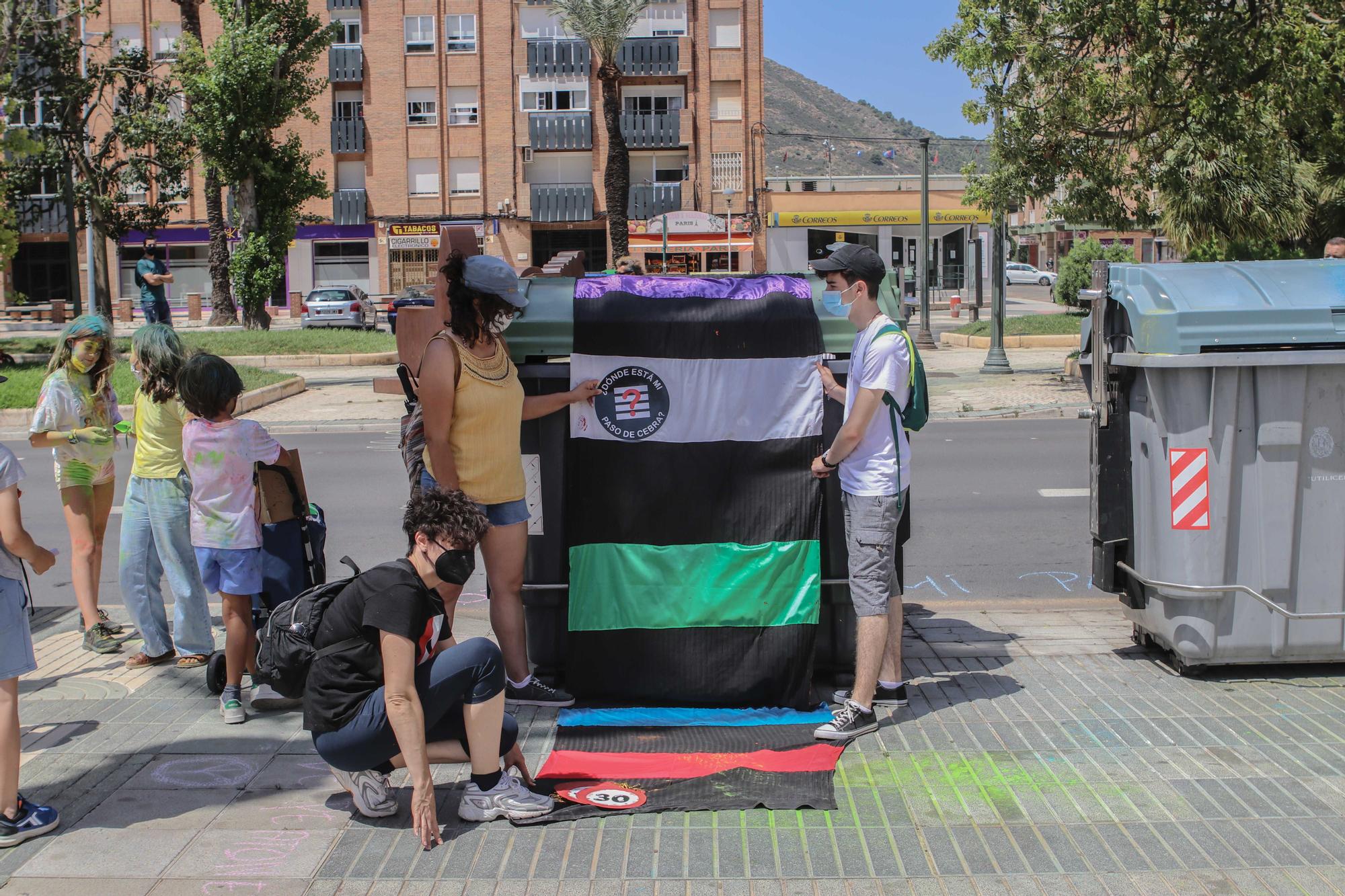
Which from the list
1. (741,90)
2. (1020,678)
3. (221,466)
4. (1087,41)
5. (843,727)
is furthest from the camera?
(741,90)

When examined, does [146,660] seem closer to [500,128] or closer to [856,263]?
[856,263]

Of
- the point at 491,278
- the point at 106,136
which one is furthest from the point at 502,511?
the point at 106,136

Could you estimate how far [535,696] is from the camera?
203 inches

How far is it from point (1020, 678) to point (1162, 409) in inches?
52.1

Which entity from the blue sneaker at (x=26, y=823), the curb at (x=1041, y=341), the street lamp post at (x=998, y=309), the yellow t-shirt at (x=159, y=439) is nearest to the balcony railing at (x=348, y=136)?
the curb at (x=1041, y=341)

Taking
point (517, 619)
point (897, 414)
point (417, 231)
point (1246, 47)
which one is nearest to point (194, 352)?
point (517, 619)

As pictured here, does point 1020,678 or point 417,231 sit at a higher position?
point 417,231

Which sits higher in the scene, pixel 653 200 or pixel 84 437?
pixel 653 200

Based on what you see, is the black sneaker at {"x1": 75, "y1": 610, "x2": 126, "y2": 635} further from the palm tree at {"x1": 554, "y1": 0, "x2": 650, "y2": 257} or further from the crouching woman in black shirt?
the palm tree at {"x1": 554, "y1": 0, "x2": 650, "y2": 257}

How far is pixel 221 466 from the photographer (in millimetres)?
5160

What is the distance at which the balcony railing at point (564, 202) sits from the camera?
48062 mm

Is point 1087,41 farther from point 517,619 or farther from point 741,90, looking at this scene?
point 741,90

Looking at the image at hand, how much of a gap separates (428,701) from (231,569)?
1.63m

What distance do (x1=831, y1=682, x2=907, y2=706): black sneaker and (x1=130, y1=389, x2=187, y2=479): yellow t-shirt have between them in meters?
3.11
